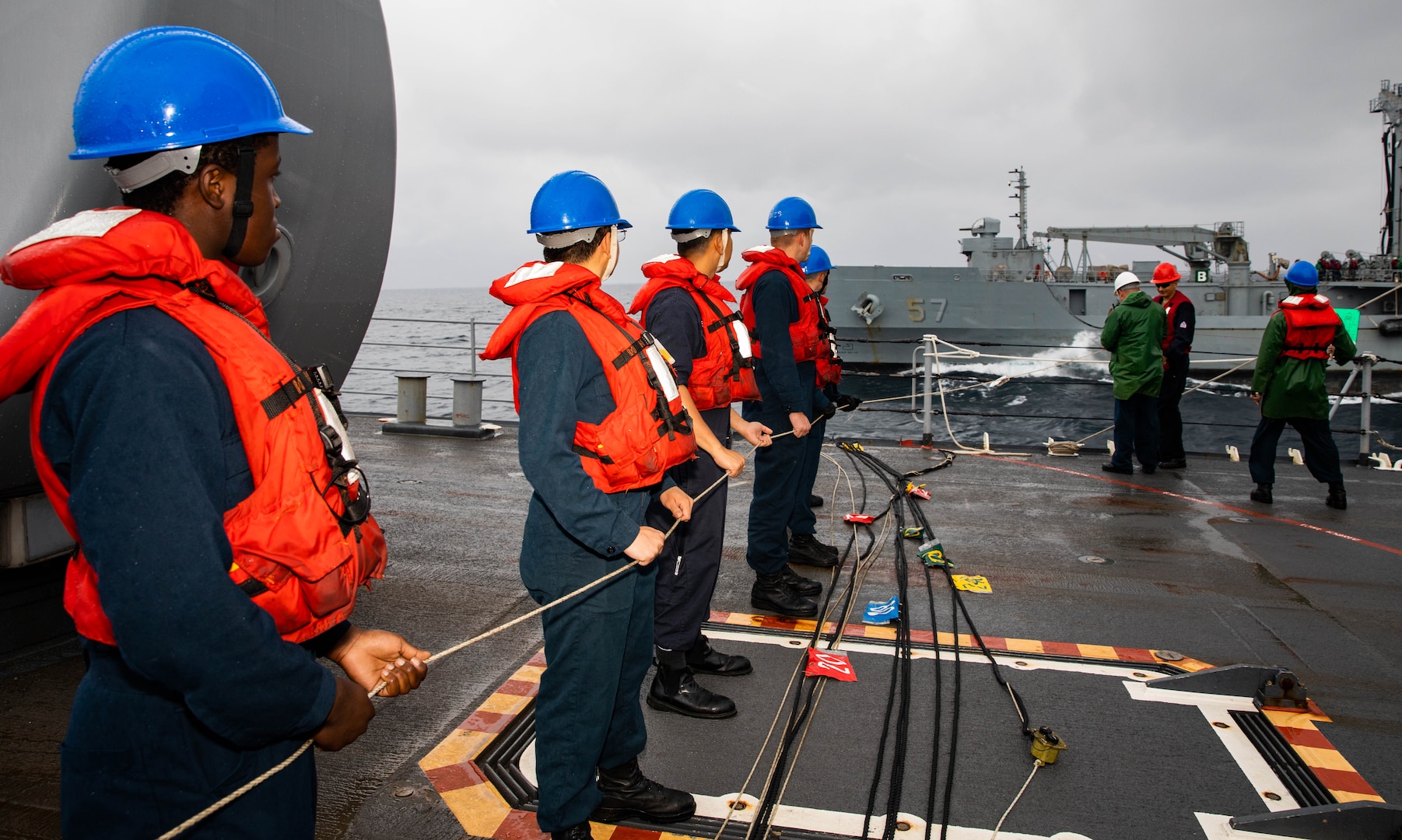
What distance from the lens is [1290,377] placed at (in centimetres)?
707

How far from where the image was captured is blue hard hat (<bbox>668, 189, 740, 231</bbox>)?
379cm

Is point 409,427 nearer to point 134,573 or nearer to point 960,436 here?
point 134,573

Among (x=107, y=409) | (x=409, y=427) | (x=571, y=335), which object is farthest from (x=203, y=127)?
(x=409, y=427)

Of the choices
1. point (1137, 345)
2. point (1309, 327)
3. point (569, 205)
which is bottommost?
point (1137, 345)

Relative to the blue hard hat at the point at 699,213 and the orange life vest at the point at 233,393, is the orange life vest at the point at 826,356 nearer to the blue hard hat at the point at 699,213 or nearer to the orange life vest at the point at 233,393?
the blue hard hat at the point at 699,213

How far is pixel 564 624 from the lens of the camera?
2.45 meters

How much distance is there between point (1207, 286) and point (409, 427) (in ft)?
107

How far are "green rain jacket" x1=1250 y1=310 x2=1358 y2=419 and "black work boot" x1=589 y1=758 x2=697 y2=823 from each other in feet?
20.7

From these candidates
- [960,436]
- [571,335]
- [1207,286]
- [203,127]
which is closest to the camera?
[203,127]

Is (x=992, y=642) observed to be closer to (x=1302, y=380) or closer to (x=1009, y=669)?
(x=1009, y=669)

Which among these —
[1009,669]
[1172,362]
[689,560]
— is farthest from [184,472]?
[1172,362]

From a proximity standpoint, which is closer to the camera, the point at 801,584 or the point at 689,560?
the point at 689,560

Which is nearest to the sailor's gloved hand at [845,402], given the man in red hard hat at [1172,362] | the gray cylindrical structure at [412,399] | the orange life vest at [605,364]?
the orange life vest at [605,364]

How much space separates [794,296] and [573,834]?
9.97 feet
